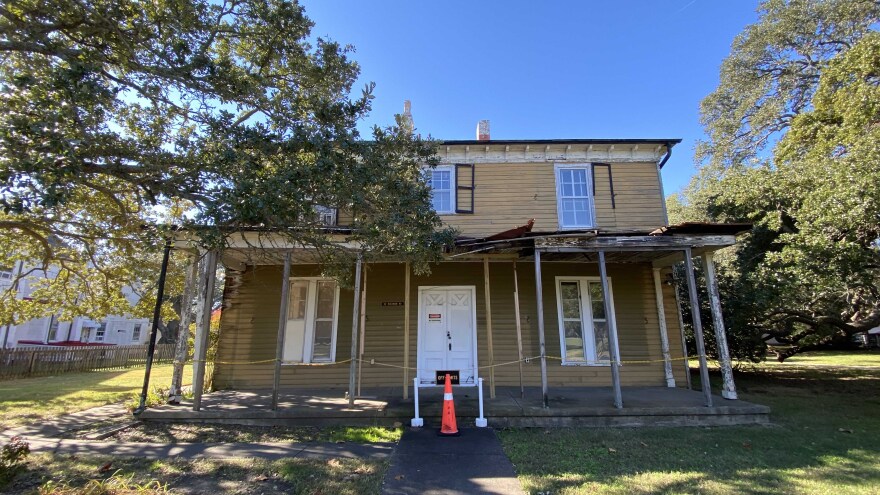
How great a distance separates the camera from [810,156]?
10211 millimetres

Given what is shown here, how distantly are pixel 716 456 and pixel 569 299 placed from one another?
5.10 metres

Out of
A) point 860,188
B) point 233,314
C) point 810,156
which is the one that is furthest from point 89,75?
point 810,156

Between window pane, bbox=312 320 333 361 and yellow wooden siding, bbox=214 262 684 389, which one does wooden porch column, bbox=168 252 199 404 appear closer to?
yellow wooden siding, bbox=214 262 684 389

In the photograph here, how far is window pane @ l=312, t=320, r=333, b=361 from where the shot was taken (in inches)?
398

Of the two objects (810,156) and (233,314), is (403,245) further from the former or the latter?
(810,156)

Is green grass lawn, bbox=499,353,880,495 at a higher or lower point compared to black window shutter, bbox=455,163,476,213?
lower

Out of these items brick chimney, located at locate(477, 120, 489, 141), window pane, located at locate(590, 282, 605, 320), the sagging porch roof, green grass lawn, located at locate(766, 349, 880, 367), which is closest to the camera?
the sagging porch roof

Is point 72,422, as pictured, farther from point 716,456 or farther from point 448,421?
point 716,456

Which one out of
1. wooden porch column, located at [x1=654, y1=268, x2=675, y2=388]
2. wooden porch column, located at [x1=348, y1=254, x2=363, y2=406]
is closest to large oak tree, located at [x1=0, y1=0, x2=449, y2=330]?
wooden porch column, located at [x1=348, y1=254, x2=363, y2=406]

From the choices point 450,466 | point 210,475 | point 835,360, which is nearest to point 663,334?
point 450,466

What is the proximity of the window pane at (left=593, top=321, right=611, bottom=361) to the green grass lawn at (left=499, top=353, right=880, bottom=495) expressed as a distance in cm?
321

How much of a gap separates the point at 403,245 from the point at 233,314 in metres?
5.88

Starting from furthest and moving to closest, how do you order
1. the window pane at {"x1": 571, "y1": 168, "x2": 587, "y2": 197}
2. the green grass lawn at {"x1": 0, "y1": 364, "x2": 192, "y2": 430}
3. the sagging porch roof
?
the window pane at {"x1": 571, "y1": 168, "x2": 587, "y2": 197} → the green grass lawn at {"x1": 0, "y1": 364, "x2": 192, "y2": 430} → the sagging porch roof

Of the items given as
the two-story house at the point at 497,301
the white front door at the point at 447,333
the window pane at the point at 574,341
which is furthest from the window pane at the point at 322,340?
the window pane at the point at 574,341
